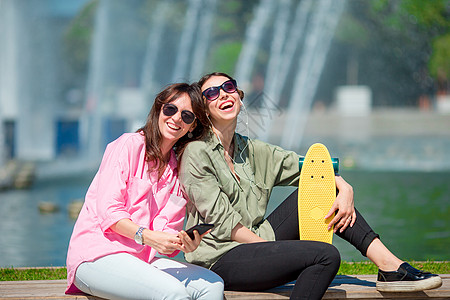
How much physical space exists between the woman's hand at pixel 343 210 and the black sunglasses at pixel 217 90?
69 cm

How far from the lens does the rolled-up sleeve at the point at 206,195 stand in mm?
2867

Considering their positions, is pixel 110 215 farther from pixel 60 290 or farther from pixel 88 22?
pixel 88 22

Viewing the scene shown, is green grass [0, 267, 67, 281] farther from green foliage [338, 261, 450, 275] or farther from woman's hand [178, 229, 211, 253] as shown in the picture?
green foliage [338, 261, 450, 275]

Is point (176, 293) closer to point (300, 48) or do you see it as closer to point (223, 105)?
point (223, 105)

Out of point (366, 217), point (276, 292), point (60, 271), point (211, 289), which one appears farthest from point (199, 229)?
point (366, 217)

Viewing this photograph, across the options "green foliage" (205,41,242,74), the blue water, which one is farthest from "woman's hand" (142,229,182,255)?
"green foliage" (205,41,242,74)

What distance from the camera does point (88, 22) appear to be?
35438mm

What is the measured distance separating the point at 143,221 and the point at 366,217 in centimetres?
515

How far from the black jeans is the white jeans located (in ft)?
0.46

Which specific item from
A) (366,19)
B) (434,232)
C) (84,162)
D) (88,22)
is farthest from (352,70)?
(434,232)

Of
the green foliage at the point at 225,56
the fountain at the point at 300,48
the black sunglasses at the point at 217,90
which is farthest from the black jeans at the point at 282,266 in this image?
the green foliage at the point at 225,56

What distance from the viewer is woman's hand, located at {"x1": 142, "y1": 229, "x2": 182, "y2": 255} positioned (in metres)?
2.61

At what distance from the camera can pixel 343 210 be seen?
9.63 feet

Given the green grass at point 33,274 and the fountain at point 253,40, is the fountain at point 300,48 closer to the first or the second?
the fountain at point 253,40
